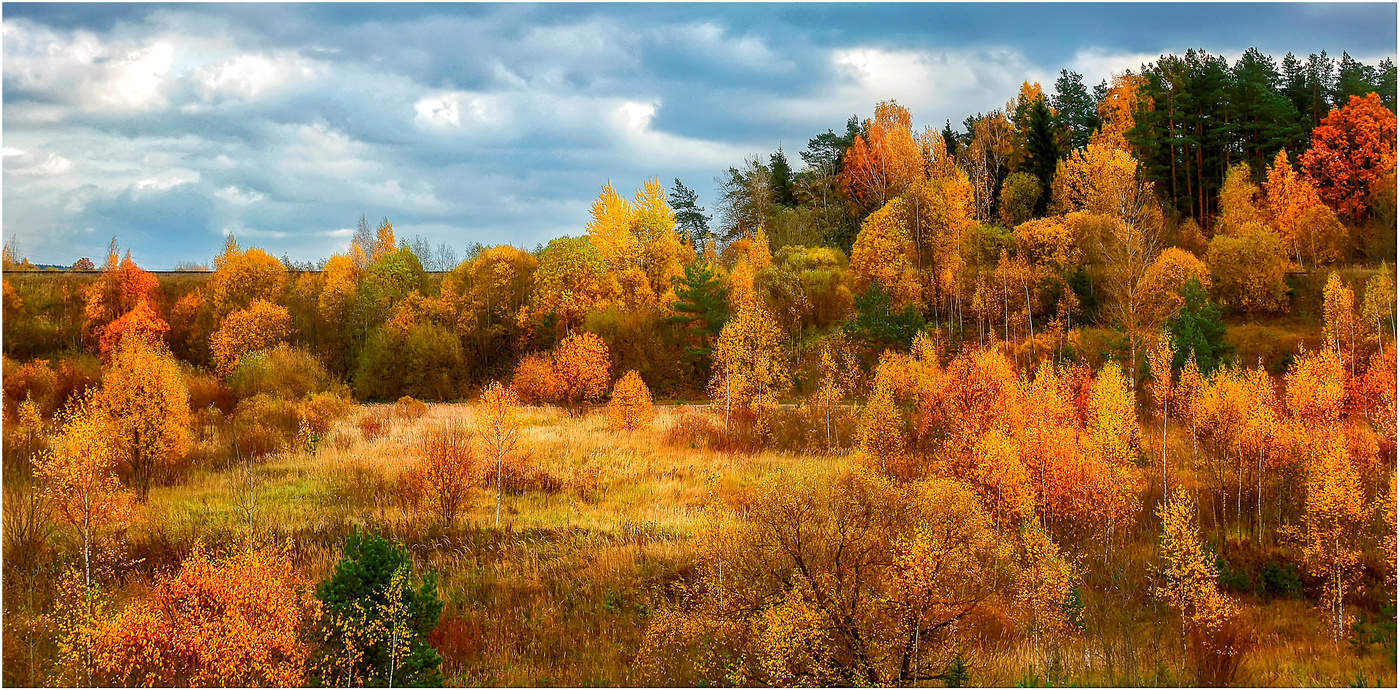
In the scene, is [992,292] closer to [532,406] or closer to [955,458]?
[955,458]

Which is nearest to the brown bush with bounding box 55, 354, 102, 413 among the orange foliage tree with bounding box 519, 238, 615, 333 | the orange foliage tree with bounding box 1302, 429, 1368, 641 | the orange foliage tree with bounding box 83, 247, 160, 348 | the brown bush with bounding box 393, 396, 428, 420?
the brown bush with bounding box 393, 396, 428, 420

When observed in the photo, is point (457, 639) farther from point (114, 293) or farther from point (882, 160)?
point (114, 293)

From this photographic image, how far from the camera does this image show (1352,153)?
59156 mm

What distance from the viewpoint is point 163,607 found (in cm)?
1964

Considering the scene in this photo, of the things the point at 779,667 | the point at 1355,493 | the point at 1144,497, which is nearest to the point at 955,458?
the point at 1144,497

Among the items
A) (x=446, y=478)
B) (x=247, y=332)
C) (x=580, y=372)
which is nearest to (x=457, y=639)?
(x=446, y=478)

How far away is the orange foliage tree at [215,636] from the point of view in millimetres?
18156

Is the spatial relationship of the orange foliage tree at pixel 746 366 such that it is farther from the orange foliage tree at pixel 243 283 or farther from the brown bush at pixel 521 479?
the orange foliage tree at pixel 243 283

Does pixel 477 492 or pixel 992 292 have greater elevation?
pixel 992 292

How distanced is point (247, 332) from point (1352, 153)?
3386 inches

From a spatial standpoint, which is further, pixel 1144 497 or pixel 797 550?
pixel 1144 497

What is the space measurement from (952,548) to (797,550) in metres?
3.80

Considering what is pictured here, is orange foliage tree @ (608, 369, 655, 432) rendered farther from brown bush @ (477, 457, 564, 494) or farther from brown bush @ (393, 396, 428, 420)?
brown bush @ (393, 396, 428, 420)

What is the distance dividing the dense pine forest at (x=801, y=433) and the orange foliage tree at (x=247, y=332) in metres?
0.39
